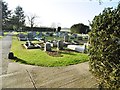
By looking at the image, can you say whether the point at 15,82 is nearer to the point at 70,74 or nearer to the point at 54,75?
the point at 54,75

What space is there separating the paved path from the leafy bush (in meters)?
1.20

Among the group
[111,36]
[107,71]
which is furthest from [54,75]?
[111,36]

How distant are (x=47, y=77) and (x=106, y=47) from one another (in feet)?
11.0

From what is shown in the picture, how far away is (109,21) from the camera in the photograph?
18.0ft

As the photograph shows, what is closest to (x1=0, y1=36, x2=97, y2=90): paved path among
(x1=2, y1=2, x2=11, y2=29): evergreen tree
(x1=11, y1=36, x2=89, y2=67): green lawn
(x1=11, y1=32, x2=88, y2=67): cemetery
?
(x1=11, y1=36, x2=89, y2=67): green lawn

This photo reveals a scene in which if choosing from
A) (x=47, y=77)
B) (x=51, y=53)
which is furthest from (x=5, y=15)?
(x=47, y=77)

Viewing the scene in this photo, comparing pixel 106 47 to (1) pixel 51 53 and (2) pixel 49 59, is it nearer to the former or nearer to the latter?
(2) pixel 49 59

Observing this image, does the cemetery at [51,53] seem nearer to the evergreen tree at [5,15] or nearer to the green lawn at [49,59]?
the green lawn at [49,59]

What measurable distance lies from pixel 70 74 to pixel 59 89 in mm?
1743

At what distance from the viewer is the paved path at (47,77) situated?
661 cm

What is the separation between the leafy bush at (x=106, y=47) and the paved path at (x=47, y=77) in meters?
1.20

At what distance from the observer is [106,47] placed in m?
5.39

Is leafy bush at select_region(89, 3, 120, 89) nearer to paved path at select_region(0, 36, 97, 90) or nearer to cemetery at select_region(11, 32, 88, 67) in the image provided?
paved path at select_region(0, 36, 97, 90)

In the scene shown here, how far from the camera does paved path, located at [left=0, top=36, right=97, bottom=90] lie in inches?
260
